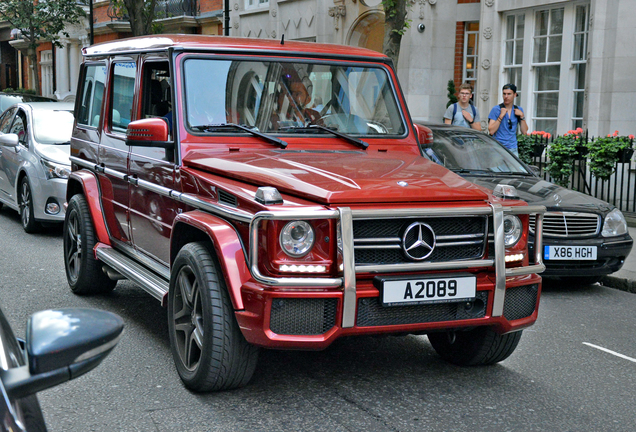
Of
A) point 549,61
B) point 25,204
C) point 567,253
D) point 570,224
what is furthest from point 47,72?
point 567,253

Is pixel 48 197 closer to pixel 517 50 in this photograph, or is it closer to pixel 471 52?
pixel 517 50

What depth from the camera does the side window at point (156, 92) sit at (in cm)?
567

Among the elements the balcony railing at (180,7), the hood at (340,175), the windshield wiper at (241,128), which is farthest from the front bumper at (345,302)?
the balcony railing at (180,7)

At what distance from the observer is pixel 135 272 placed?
570 centimetres

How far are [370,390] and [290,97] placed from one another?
6.75ft

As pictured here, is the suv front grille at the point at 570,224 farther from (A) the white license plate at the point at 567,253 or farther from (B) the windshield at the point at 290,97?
(B) the windshield at the point at 290,97

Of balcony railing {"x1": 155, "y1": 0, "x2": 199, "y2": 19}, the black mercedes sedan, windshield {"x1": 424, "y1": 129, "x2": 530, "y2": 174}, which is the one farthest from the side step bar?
balcony railing {"x1": 155, "y1": 0, "x2": 199, "y2": 19}

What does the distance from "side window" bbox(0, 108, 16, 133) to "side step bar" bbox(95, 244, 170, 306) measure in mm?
6580

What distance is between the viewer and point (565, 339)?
20.4 ft

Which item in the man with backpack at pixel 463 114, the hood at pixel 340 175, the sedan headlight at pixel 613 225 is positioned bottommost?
the sedan headlight at pixel 613 225

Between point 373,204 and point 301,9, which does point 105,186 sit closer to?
point 373,204

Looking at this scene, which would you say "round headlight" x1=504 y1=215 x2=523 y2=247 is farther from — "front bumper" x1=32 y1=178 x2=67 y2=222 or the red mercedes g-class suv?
"front bumper" x1=32 y1=178 x2=67 y2=222

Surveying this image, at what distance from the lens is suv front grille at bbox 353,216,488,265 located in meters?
4.24

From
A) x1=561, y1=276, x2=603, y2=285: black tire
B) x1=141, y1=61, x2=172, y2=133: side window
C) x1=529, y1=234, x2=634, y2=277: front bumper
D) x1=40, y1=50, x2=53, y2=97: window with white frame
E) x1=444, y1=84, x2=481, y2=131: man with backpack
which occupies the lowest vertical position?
x1=561, y1=276, x2=603, y2=285: black tire
